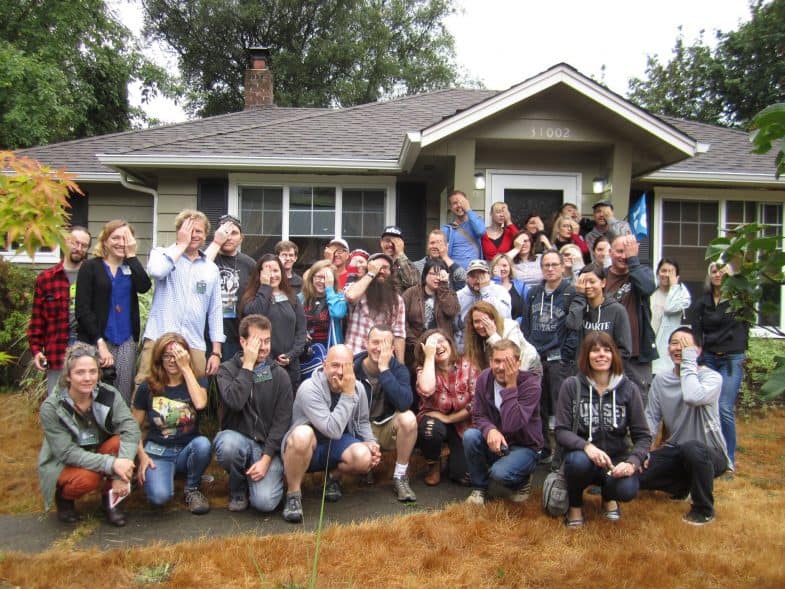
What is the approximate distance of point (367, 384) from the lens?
5.00 m

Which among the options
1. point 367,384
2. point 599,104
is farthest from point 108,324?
point 599,104

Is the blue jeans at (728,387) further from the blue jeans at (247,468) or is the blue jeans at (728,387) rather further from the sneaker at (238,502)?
the sneaker at (238,502)

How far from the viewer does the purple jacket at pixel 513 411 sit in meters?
4.52

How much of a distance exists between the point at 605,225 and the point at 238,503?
4894mm

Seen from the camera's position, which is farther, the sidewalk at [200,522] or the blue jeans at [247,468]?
the blue jeans at [247,468]

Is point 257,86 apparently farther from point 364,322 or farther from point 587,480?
point 587,480

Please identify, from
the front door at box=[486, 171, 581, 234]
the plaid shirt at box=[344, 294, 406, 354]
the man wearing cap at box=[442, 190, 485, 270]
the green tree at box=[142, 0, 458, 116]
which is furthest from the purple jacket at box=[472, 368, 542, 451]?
the green tree at box=[142, 0, 458, 116]

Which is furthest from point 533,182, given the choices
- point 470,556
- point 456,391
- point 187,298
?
point 470,556

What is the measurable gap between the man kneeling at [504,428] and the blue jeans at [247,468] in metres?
1.35

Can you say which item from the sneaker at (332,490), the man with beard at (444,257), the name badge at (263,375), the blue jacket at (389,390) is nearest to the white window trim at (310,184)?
the man with beard at (444,257)

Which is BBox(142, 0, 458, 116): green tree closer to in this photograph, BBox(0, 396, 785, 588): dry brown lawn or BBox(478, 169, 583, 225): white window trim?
BBox(478, 169, 583, 225): white window trim

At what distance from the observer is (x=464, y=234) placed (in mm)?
6766

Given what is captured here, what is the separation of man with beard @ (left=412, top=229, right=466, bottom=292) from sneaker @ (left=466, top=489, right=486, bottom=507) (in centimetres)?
192

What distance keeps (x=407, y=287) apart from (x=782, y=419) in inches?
203
